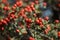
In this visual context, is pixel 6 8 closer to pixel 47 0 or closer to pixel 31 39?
pixel 31 39

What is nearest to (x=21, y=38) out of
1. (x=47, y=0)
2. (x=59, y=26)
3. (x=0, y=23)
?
(x=0, y=23)

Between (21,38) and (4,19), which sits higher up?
(4,19)

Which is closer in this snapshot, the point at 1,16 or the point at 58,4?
the point at 1,16

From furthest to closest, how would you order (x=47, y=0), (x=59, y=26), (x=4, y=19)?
(x=47, y=0), (x=59, y=26), (x=4, y=19)

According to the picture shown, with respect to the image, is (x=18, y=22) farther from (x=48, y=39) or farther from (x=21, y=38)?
(x=48, y=39)

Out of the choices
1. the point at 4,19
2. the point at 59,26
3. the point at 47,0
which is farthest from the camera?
the point at 47,0

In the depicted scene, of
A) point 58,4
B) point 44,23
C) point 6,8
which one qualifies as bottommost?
point 58,4

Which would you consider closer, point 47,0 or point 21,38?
point 21,38

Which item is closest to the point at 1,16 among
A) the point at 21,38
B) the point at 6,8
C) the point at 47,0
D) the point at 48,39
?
the point at 6,8

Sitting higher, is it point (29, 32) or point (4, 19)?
point (4, 19)
